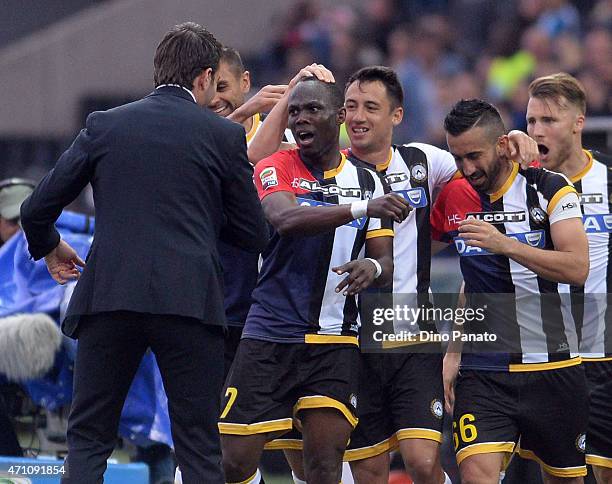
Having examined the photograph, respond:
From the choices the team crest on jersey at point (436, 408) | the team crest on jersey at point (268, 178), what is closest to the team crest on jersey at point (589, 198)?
the team crest on jersey at point (436, 408)

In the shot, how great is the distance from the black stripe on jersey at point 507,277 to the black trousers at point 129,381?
152cm

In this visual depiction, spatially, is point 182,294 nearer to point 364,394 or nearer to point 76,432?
point 76,432

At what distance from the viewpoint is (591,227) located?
20.1ft

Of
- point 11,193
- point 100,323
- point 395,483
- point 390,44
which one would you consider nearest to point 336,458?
point 100,323

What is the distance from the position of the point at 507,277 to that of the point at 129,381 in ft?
6.05

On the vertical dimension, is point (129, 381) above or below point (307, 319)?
below

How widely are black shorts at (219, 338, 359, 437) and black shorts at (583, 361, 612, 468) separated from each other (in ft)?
4.45

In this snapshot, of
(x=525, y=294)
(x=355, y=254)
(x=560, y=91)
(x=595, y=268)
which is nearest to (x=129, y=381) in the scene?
(x=355, y=254)

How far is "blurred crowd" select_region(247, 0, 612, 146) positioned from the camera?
12.3 meters

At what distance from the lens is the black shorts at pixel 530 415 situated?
5422 millimetres

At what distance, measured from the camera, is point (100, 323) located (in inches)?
180

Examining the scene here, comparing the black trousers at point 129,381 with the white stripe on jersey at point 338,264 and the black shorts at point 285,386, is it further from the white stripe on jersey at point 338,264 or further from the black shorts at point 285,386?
the white stripe on jersey at point 338,264

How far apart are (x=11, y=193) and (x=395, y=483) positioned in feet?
9.48

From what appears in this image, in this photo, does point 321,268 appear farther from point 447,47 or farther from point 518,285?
point 447,47
